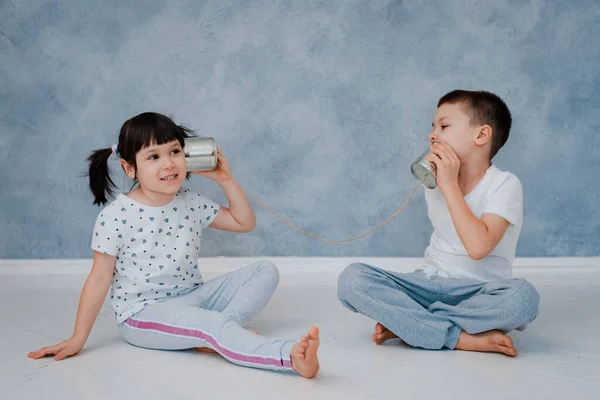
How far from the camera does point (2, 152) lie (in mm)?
2332

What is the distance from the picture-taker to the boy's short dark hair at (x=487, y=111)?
5.47ft

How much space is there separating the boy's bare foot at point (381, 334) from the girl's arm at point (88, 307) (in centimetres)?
59

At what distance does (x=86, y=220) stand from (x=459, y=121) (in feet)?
A: 4.32

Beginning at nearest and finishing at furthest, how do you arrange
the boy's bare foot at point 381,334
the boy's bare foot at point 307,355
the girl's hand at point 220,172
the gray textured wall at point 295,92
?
the boy's bare foot at point 307,355, the boy's bare foot at point 381,334, the girl's hand at point 220,172, the gray textured wall at point 295,92

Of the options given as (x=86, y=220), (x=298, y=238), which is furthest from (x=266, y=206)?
(x=86, y=220)

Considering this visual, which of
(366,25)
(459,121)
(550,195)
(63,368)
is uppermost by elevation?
(366,25)

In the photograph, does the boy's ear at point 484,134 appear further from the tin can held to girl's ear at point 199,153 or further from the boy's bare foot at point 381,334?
the tin can held to girl's ear at point 199,153

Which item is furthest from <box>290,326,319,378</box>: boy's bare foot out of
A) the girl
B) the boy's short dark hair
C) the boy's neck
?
the boy's short dark hair

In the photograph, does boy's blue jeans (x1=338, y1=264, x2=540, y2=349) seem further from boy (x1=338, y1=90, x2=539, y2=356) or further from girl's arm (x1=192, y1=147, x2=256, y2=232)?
girl's arm (x1=192, y1=147, x2=256, y2=232)

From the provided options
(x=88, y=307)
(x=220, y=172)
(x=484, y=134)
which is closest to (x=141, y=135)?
(x=220, y=172)

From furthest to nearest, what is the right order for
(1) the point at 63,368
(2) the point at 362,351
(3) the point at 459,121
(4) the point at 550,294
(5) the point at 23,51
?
(5) the point at 23,51 < (4) the point at 550,294 < (3) the point at 459,121 < (2) the point at 362,351 < (1) the point at 63,368

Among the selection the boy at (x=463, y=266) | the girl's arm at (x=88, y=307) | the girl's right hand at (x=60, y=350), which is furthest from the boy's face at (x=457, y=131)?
the girl's right hand at (x=60, y=350)

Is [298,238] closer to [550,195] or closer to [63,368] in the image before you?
[550,195]

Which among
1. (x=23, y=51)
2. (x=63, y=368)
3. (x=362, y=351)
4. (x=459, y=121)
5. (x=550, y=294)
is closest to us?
(x=63, y=368)
